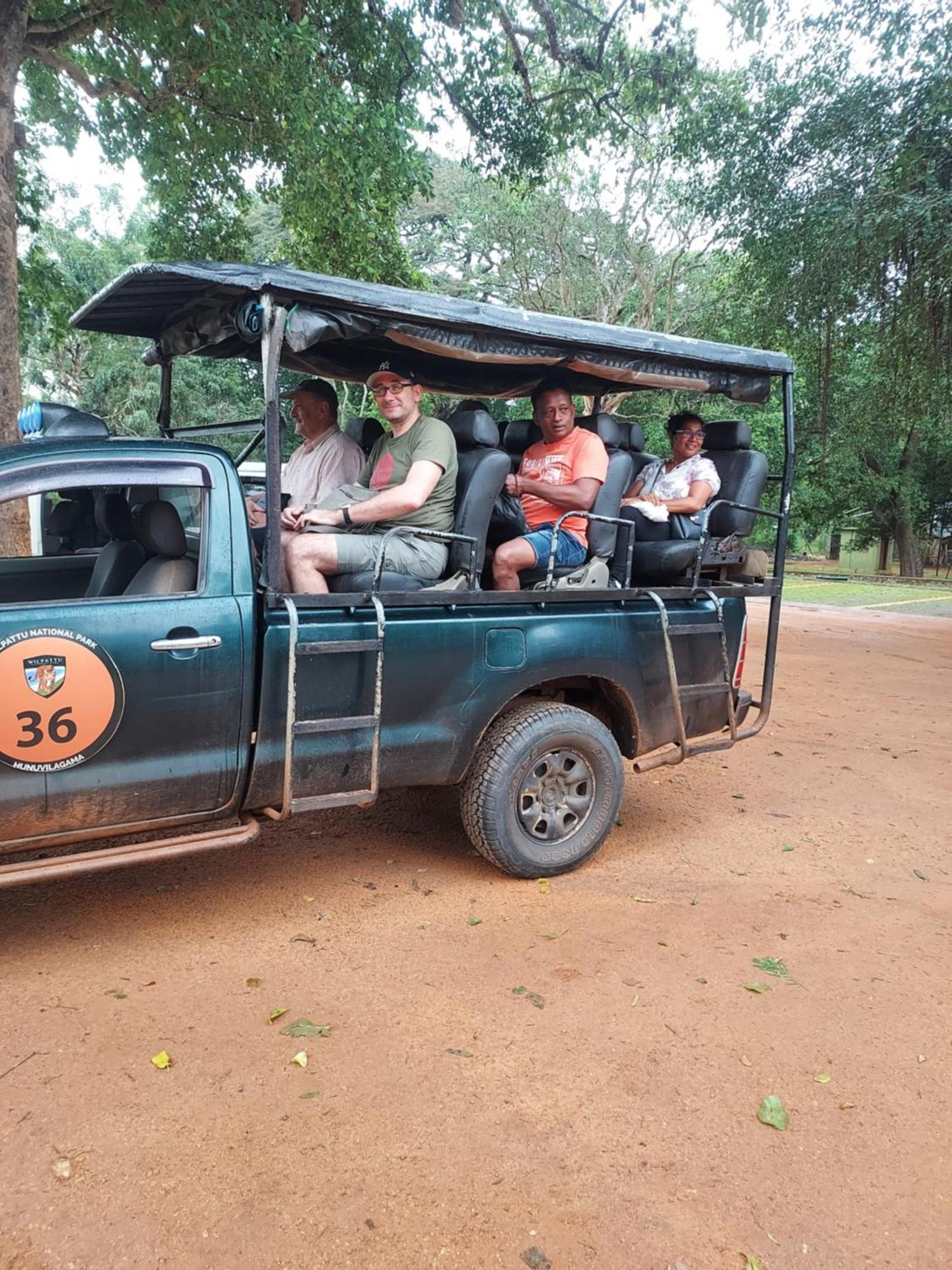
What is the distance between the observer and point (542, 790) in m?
4.25

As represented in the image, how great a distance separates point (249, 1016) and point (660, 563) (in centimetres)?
305

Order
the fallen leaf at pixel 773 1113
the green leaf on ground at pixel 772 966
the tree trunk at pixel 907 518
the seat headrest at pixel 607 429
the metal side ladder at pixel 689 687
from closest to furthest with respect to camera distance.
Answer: the fallen leaf at pixel 773 1113 → the green leaf on ground at pixel 772 966 → the metal side ladder at pixel 689 687 → the seat headrest at pixel 607 429 → the tree trunk at pixel 907 518

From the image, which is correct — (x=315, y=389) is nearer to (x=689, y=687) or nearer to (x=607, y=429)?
(x=607, y=429)

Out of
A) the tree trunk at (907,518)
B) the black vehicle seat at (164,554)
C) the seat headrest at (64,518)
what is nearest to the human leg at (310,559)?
the black vehicle seat at (164,554)

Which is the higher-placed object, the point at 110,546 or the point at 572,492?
the point at 572,492

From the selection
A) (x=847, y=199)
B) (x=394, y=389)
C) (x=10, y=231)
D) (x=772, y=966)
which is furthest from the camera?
(x=847, y=199)

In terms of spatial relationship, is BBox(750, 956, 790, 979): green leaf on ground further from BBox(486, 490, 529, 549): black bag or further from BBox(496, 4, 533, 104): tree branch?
BBox(496, 4, 533, 104): tree branch

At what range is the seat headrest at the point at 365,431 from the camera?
17.3 feet

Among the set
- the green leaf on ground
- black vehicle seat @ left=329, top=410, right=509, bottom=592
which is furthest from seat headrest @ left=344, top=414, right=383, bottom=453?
the green leaf on ground

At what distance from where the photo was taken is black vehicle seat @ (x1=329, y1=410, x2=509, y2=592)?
14.1 feet

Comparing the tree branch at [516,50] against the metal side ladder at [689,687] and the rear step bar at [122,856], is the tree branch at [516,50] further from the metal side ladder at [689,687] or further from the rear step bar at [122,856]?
A: the rear step bar at [122,856]

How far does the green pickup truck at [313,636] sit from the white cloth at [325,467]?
0.40 metres

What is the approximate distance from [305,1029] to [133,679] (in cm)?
132

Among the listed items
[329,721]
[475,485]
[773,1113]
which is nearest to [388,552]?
[475,485]
